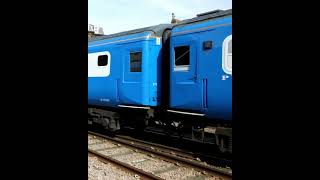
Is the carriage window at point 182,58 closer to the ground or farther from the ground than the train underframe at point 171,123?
farther from the ground

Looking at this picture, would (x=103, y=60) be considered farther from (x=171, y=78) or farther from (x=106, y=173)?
(x=106, y=173)

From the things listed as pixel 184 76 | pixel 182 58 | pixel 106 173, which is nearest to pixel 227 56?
pixel 184 76

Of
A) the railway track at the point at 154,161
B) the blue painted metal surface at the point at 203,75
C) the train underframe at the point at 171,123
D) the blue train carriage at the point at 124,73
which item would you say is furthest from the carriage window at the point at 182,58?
the railway track at the point at 154,161

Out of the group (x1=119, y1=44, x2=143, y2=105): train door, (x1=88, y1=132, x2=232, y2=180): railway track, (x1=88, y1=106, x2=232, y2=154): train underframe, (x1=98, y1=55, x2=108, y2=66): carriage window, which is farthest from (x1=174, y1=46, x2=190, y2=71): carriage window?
(x1=98, y1=55, x2=108, y2=66): carriage window

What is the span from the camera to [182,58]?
891cm

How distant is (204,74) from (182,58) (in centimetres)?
106

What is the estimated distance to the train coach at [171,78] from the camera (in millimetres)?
7773

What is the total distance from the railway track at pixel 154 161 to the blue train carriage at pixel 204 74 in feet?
3.07

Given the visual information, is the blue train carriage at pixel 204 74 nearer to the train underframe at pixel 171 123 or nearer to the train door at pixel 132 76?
the train underframe at pixel 171 123

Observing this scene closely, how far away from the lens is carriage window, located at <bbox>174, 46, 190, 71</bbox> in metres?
8.73
